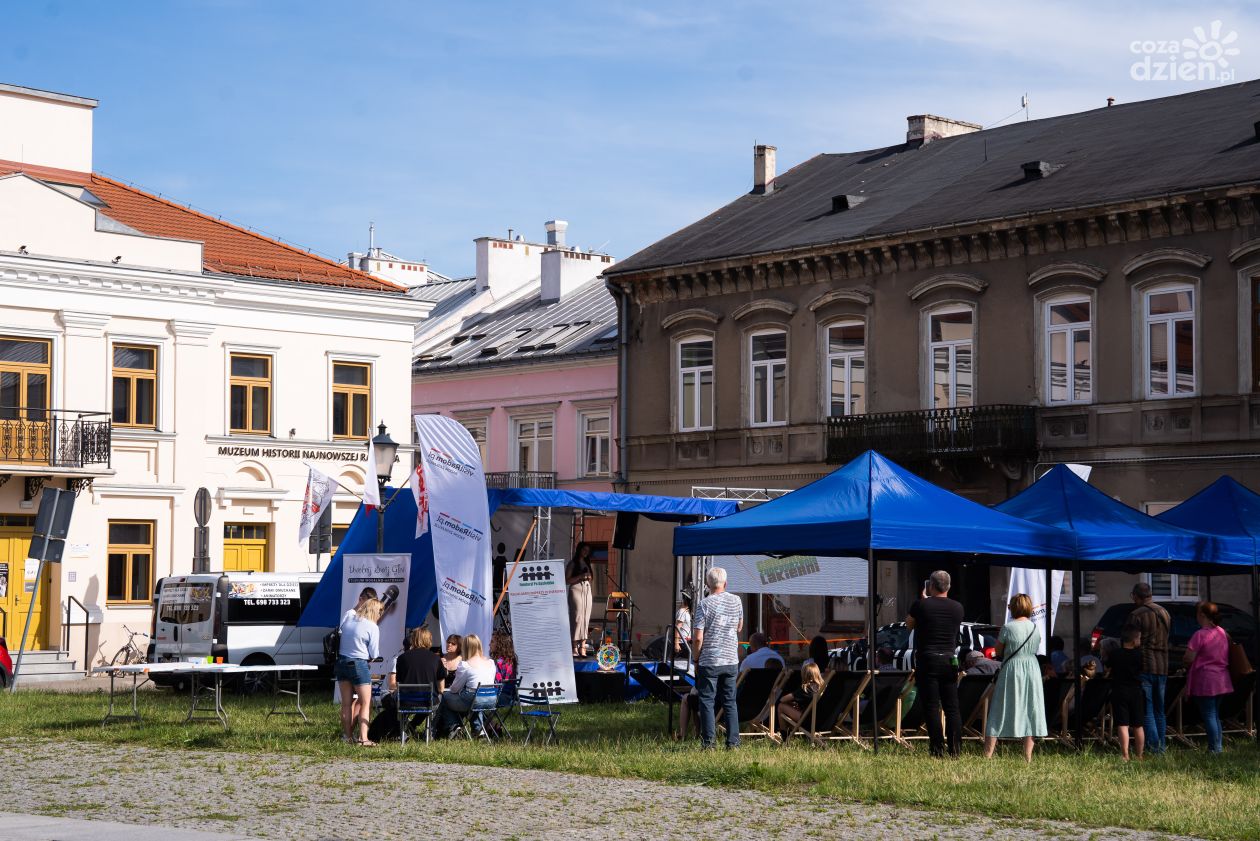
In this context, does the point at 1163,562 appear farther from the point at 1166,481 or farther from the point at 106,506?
the point at 106,506

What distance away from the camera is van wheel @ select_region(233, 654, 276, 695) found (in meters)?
27.0

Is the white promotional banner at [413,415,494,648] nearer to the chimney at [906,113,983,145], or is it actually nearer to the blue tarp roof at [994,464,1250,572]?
the blue tarp roof at [994,464,1250,572]

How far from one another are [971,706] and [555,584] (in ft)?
15.3

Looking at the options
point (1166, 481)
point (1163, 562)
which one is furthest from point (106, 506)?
point (1163, 562)

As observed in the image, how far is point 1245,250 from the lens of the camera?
29234mm

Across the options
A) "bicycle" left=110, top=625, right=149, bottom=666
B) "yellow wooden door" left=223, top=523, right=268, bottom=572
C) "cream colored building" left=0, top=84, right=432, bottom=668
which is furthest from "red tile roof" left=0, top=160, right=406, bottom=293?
"bicycle" left=110, top=625, right=149, bottom=666

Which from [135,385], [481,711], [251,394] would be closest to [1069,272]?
[251,394]

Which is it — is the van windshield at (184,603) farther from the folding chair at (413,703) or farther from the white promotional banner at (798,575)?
the folding chair at (413,703)

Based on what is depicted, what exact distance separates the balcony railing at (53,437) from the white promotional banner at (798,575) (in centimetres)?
1260

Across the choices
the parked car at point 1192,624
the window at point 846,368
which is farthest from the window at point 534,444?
the parked car at point 1192,624

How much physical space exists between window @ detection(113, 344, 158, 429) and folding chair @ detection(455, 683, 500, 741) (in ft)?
61.0

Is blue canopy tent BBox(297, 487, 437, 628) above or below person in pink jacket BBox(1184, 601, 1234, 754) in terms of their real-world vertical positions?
above

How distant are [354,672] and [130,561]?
60.1ft

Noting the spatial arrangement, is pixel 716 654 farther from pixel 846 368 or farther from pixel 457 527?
pixel 846 368
